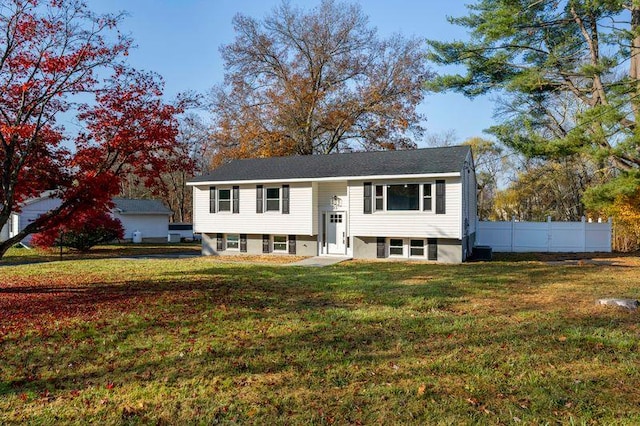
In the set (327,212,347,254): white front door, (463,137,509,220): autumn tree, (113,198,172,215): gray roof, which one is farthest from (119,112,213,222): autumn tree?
(463,137,509,220): autumn tree

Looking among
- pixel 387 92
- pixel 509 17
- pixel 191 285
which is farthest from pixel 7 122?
pixel 387 92

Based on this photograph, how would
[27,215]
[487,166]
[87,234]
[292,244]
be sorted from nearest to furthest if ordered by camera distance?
1. [292,244]
2. [87,234]
3. [27,215]
4. [487,166]

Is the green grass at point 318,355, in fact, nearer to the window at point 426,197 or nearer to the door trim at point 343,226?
the window at point 426,197

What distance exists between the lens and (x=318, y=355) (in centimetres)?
528

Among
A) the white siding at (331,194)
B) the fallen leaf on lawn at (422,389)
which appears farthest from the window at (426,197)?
the fallen leaf on lawn at (422,389)

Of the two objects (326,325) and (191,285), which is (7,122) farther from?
(326,325)

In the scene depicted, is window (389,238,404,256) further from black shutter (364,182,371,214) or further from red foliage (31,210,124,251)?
red foliage (31,210,124,251)

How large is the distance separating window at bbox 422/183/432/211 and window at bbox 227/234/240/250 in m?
8.51

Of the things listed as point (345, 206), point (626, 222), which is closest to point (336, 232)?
point (345, 206)

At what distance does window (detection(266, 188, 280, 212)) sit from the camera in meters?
18.6

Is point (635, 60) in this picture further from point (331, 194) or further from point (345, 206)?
point (331, 194)

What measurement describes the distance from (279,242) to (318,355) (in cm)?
1387

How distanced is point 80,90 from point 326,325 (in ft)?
23.6

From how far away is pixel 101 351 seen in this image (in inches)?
219
